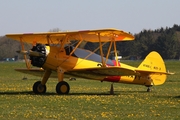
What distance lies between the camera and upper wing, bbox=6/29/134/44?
58.7 feet

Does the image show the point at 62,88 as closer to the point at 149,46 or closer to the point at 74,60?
the point at 74,60

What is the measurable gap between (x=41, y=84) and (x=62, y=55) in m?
1.39

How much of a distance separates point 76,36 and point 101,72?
1.88m

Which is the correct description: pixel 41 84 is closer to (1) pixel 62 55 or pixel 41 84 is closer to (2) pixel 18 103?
(1) pixel 62 55

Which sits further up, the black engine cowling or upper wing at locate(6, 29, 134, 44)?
upper wing at locate(6, 29, 134, 44)

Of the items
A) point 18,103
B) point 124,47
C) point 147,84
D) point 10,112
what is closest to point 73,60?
point 147,84

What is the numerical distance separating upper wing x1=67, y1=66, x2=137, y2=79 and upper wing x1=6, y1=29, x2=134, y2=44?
1.36 meters

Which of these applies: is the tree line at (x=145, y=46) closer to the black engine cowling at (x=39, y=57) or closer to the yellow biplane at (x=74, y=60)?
the yellow biplane at (x=74, y=60)

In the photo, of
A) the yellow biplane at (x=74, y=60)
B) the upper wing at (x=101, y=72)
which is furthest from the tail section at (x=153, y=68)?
the upper wing at (x=101, y=72)

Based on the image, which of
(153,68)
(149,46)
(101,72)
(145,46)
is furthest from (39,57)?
(149,46)

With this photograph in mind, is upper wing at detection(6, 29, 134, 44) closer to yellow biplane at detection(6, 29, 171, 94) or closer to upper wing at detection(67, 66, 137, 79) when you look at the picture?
yellow biplane at detection(6, 29, 171, 94)

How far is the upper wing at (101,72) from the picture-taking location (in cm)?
1752

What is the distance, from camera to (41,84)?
728 inches

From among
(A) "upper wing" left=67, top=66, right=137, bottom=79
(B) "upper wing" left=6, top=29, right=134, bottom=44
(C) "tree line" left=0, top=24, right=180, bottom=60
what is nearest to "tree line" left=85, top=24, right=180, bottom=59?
(C) "tree line" left=0, top=24, right=180, bottom=60
